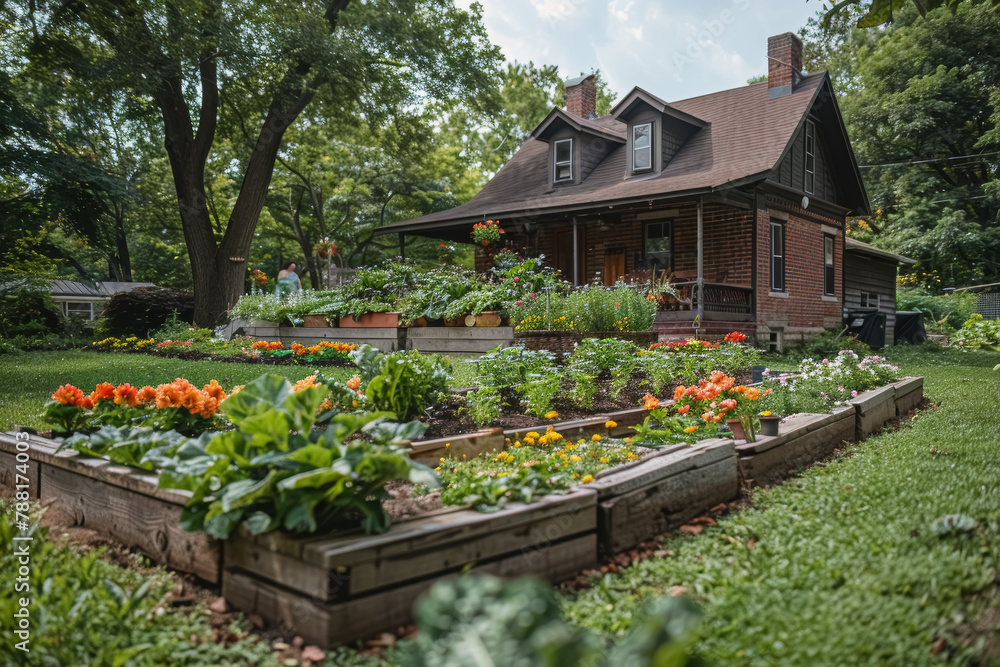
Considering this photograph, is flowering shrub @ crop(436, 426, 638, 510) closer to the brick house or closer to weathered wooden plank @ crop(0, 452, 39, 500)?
weathered wooden plank @ crop(0, 452, 39, 500)

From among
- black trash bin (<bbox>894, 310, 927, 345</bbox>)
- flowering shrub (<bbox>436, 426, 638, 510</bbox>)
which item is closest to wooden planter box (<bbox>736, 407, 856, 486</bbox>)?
flowering shrub (<bbox>436, 426, 638, 510</bbox>)

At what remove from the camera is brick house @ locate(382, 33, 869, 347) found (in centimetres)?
1309

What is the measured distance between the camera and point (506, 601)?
Answer: 1.20 meters

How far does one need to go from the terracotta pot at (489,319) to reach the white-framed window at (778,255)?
8.14 meters

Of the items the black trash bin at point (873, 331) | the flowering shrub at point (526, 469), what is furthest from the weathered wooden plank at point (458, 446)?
the black trash bin at point (873, 331)

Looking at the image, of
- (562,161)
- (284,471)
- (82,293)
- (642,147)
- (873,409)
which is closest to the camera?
(284,471)

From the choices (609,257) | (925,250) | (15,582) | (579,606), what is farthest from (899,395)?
(925,250)

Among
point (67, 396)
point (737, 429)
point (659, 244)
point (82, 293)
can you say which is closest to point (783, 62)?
point (659, 244)

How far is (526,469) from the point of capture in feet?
8.38

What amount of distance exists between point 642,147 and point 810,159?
4322 millimetres

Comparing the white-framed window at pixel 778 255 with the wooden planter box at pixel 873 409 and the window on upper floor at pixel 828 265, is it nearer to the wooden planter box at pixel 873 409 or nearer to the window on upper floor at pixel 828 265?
the window on upper floor at pixel 828 265

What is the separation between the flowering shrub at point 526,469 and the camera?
90.6 inches

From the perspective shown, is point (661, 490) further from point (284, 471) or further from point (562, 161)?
point (562, 161)

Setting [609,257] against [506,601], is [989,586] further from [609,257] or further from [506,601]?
[609,257]
